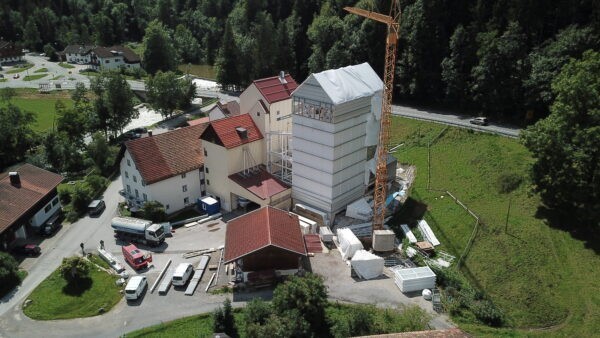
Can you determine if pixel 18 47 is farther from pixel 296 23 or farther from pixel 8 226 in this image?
pixel 8 226

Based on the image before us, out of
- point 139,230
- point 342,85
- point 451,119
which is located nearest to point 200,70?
point 451,119

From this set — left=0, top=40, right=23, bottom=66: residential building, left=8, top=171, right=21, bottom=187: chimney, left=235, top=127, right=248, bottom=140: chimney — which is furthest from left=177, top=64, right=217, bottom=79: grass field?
left=8, top=171, right=21, bottom=187: chimney

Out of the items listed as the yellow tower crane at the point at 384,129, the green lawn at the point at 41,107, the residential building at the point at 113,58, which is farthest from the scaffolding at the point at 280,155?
the residential building at the point at 113,58

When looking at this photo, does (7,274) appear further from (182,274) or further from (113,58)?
(113,58)

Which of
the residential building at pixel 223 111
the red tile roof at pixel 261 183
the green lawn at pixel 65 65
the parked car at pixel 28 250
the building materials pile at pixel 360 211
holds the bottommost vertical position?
the parked car at pixel 28 250

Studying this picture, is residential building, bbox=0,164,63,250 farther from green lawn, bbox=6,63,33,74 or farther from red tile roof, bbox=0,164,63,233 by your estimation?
green lawn, bbox=6,63,33,74

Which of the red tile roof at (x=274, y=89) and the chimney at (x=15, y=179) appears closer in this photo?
the chimney at (x=15, y=179)

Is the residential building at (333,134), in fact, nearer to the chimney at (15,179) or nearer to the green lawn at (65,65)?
the chimney at (15,179)
